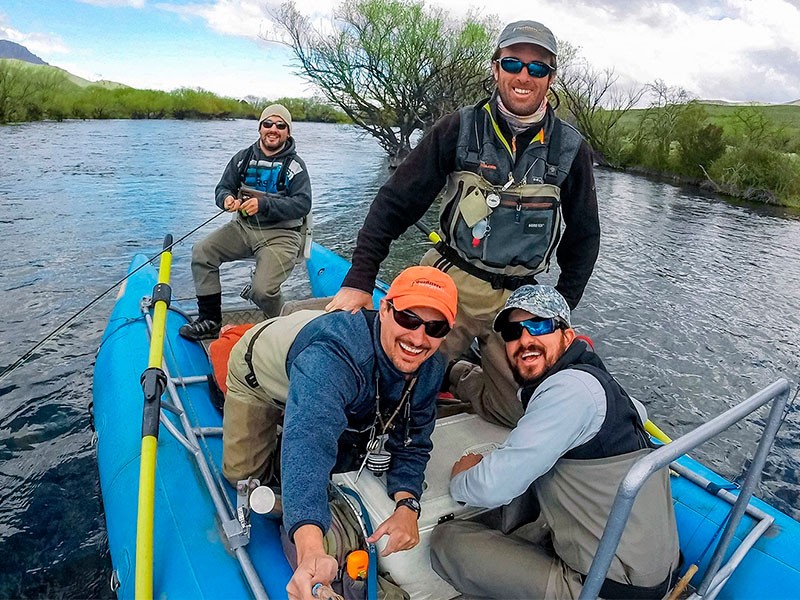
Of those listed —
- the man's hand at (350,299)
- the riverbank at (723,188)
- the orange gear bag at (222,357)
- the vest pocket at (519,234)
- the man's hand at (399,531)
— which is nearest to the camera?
the man's hand at (399,531)

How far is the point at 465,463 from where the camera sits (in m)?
2.43

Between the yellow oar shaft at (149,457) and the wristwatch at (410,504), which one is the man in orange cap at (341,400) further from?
the yellow oar shaft at (149,457)

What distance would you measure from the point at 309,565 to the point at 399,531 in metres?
0.48

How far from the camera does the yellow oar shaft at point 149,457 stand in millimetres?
2096

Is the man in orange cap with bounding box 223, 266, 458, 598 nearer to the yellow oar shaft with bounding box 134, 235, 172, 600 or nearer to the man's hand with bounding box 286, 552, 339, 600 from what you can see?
the man's hand with bounding box 286, 552, 339, 600

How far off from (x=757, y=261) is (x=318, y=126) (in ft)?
105

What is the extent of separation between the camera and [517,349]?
2.29m

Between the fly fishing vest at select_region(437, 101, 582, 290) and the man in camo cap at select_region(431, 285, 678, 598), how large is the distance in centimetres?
62

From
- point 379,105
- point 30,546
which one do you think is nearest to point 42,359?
point 30,546

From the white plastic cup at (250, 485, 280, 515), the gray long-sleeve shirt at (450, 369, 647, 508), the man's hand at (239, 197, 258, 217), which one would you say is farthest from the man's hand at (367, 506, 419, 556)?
the man's hand at (239, 197, 258, 217)

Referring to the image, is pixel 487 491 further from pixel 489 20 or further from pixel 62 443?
pixel 489 20

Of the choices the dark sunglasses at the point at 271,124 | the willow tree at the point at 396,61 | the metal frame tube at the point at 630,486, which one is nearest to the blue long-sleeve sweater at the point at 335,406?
the metal frame tube at the point at 630,486

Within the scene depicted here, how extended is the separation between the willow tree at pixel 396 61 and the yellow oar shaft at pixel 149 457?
18.1 meters

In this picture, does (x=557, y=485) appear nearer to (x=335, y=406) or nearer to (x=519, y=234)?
(x=335, y=406)
